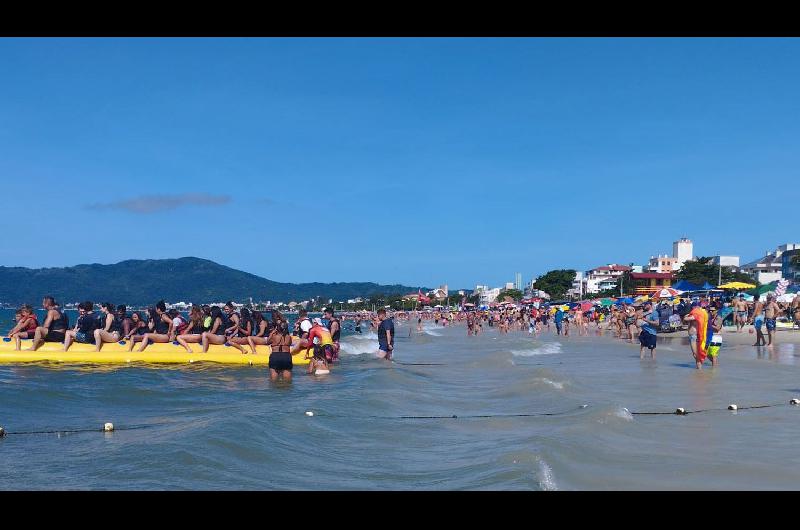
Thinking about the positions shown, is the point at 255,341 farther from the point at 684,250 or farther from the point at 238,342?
the point at 684,250

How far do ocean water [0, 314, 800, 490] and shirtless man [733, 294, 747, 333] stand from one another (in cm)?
1449

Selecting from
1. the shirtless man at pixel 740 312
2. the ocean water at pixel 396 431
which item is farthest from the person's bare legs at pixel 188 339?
the shirtless man at pixel 740 312

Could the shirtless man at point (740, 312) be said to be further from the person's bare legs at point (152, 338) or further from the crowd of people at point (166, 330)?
the person's bare legs at point (152, 338)

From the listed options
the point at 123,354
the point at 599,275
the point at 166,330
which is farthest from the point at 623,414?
the point at 599,275

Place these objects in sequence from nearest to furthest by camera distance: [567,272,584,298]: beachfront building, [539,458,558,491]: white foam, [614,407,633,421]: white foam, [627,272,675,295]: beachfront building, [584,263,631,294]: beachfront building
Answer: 1. [539,458,558,491]: white foam
2. [614,407,633,421]: white foam
3. [627,272,675,295]: beachfront building
4. [567,272,584,298]: beachfront building
5. [584,263,631,294]: beachfront building

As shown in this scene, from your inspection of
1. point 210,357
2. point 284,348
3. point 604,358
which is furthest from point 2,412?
point 604,358

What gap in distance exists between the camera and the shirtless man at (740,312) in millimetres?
26328

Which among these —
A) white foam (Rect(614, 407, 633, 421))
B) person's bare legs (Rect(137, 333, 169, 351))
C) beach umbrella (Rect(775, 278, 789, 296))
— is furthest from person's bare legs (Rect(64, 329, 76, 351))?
beach umbrella (Rect(775, 278, 789, 296))

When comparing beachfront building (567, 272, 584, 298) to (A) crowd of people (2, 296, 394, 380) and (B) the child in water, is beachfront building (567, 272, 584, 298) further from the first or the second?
(B) the child in water

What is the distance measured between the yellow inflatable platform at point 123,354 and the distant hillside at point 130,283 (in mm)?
105713

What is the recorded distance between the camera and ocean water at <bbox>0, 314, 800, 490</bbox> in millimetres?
5109

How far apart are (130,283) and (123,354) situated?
150323 millimetres
